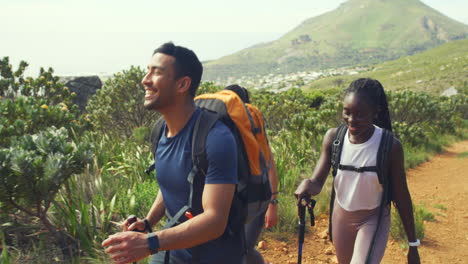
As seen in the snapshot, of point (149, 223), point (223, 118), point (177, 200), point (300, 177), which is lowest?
point (300, 177)

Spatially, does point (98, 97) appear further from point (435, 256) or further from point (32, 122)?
point (435, 256)

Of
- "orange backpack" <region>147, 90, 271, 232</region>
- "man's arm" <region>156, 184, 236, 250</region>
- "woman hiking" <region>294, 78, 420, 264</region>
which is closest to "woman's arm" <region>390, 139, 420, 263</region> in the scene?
"woman hiking" <region>294, 78, 420, 264</region>

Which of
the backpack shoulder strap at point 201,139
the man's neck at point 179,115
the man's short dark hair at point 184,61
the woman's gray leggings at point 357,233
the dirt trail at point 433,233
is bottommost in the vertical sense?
the dirt trail at point 433,233

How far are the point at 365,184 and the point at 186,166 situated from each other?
114 cm

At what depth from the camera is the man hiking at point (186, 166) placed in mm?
1578

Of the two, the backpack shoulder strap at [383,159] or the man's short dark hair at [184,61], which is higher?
the man's short dark hair at [184,61]

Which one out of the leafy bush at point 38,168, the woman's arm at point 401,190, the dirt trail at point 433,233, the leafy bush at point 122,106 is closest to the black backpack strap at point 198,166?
the woman's arm at point 401,190

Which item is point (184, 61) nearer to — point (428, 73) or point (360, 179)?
point (360, 179)

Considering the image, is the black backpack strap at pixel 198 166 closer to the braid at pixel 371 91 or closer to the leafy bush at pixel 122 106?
the braid at pixel 371 91

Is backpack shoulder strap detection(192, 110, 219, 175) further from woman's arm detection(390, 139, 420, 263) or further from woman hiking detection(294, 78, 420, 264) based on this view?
woman's arm detection(390, 139, 420, 263)

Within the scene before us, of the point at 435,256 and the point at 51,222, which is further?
the point at 435,256

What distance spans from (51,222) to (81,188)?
44.4 inches

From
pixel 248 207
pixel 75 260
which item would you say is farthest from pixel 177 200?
pixel 75 260

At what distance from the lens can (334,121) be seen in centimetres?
1059
